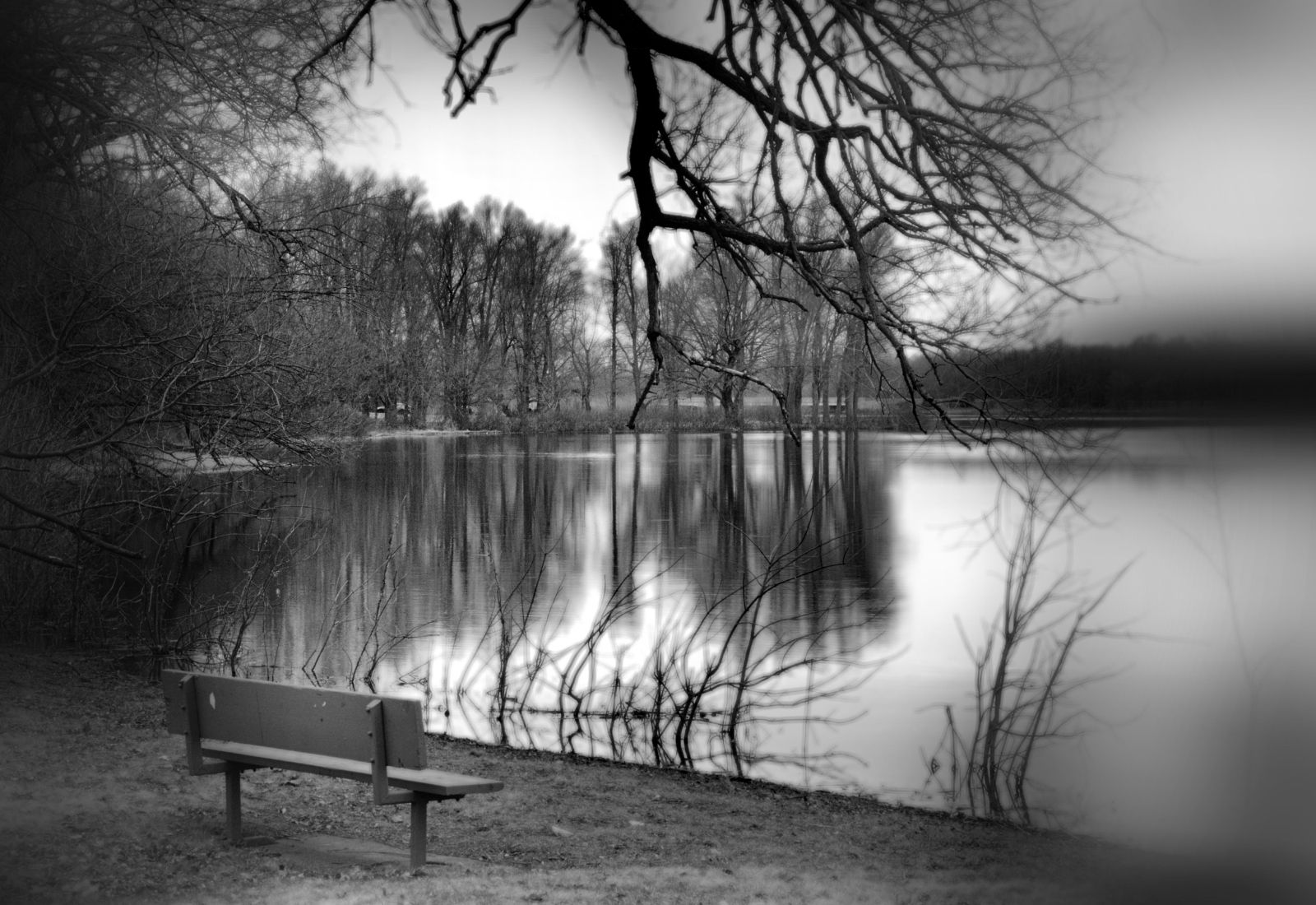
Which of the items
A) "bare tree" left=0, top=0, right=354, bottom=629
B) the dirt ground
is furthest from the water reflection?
"bare tree" left=0, top=0, right=354, bottom=629

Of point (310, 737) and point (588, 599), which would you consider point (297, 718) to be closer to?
point (310, 737)

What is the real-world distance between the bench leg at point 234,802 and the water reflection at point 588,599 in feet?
4.99

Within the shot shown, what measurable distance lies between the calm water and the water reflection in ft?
0.11

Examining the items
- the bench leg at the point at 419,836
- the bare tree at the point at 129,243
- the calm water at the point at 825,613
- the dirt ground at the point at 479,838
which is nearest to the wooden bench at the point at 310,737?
the bench leg at the point at 419,836

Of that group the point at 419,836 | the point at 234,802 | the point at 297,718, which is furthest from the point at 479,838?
the point at 297,718

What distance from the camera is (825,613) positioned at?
565cm

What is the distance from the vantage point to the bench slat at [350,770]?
2.46 meters

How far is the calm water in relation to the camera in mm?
1221

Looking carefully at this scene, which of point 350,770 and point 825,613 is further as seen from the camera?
point 825,613

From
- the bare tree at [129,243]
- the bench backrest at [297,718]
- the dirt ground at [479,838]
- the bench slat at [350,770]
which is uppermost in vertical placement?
the bare tree at [129,243]

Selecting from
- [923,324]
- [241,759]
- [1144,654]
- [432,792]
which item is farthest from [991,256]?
[241,759]

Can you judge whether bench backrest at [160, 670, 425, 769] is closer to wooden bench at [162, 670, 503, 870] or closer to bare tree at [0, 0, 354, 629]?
wooden bench at [162, 670, 503, 870]

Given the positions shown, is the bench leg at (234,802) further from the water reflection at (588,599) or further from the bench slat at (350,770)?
the water reflection at (588,599)

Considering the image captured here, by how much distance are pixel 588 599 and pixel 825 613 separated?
7.47ft
